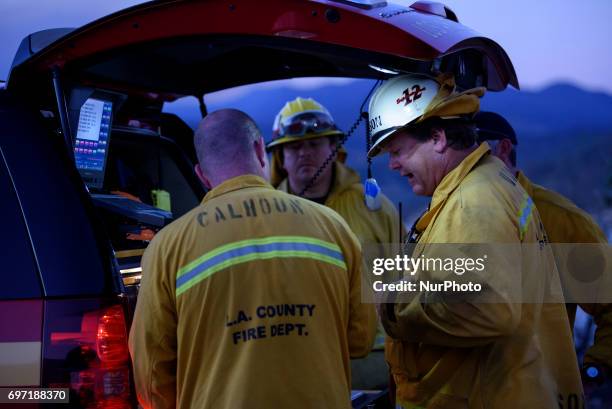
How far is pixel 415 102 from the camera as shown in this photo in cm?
275

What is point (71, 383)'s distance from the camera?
233 centimetres

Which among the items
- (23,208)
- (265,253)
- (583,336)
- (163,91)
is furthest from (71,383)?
(583,336)

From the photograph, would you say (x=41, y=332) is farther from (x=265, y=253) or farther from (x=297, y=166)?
(x=297, y=166)

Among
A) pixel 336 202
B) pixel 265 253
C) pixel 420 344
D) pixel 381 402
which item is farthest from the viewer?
pixel 336 202

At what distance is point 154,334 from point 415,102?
1.22 m

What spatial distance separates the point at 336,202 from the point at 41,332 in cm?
279

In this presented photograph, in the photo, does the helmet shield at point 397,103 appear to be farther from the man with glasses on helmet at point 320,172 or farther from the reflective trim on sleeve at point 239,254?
the man with glasses on helmet at point 320,172

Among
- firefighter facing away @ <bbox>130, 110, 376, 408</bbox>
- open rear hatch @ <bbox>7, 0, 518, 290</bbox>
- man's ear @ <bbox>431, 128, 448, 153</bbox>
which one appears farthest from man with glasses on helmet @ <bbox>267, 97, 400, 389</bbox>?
firefighter facing away @ <bbox>130, 110, 376, 408</bbox>

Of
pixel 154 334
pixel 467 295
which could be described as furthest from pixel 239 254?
pixel 467 295

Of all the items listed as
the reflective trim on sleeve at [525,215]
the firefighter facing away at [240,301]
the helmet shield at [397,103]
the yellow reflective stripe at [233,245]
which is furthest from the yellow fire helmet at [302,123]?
the yellow reflective stripe at [233,245]

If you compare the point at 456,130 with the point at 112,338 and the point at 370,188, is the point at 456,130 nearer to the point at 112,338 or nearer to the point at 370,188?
the point at 112,338

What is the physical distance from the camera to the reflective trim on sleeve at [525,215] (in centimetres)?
255

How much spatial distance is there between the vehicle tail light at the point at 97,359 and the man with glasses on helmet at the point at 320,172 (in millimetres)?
2444

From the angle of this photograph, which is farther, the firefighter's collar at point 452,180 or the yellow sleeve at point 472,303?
the firefighter's collar at point 452,180
